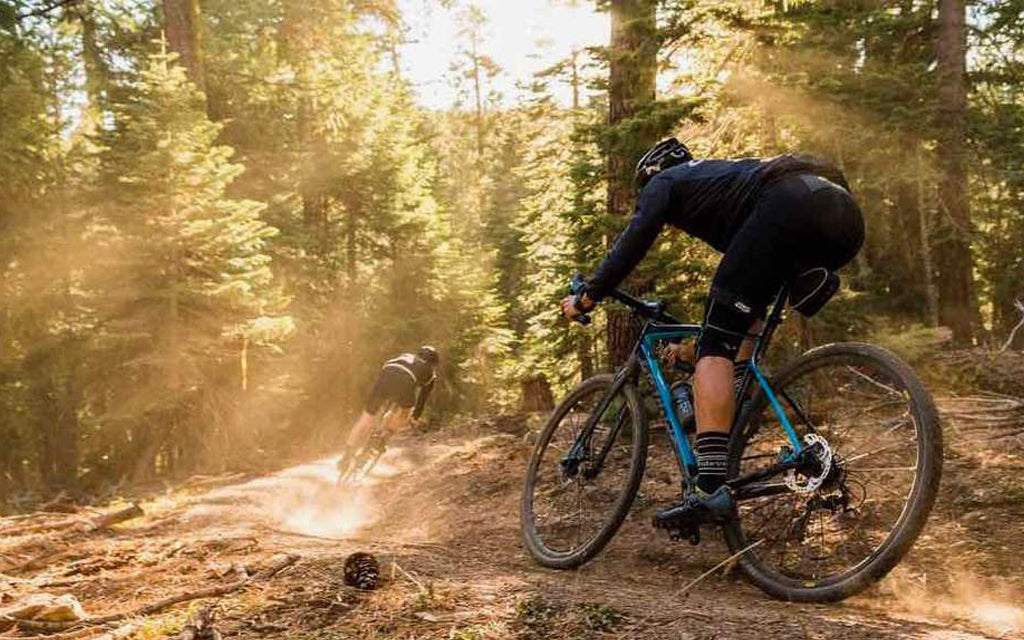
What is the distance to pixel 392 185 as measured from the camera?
22172 millimetres

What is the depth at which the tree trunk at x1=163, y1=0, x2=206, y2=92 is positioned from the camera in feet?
45.9

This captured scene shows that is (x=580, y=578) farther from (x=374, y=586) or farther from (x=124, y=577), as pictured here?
(x=124, y=577)

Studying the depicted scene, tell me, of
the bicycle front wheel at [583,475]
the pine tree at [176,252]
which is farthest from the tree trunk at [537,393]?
the bicycle front wheel at [583,475]

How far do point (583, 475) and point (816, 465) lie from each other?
1.64 m

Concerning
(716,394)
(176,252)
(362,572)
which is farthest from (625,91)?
(176,252)

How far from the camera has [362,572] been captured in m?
3.31

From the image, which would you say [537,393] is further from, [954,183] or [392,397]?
[954,183]

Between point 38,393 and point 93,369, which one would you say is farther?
point 38,393

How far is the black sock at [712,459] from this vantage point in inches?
141

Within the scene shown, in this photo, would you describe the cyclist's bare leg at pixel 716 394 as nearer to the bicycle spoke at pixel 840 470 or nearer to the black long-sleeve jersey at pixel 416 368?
the bicycle spoke at pixel 840 470

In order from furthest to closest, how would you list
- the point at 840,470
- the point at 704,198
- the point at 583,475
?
1. the point at 583,475
2. the point at 704,198
3. the point at 840,470

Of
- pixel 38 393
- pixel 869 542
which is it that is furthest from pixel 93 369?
pixel 869 542

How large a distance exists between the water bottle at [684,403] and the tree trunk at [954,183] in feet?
39.0

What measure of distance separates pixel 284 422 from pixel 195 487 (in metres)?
9.10
